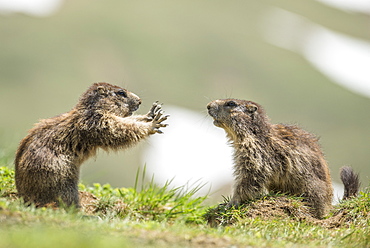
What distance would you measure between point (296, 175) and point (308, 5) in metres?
60.4

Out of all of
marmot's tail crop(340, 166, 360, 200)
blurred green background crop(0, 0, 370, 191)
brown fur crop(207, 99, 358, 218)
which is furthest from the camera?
blurred green background crop(0, 0, 370, 191)

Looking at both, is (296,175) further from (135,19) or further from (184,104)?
(135,19)

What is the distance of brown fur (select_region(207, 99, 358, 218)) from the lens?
330 inches

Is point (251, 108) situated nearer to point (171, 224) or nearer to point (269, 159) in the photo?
point (269, 159)

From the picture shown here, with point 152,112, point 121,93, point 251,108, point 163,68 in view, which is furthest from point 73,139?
point 163,68

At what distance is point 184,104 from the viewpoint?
36.5 m

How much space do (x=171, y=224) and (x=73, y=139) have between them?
2.02 metres

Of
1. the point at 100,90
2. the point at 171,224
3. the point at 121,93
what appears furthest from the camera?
the point at 121,93

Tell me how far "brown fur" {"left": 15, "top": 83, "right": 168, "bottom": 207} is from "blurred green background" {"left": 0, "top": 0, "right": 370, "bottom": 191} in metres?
18.0

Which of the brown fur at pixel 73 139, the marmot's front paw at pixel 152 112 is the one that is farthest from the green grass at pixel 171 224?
the marmot's front paw at pixel 152 112

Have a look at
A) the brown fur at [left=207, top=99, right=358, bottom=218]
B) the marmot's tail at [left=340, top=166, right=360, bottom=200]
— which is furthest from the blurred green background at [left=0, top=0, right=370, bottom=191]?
the marmot's tail at [left=340, top=166, right=360, bottom=200]

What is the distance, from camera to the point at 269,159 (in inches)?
334

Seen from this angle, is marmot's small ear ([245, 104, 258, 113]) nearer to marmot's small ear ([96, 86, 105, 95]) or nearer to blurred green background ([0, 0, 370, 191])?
marmot's small ear ([96, 86, 105, 95])

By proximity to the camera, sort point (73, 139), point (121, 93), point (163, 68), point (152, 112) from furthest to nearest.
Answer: point (163, 68)
point (121, 93)
point (152, 112)
point (73, 139)
